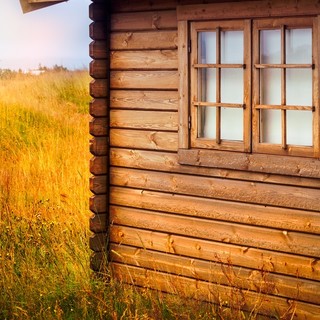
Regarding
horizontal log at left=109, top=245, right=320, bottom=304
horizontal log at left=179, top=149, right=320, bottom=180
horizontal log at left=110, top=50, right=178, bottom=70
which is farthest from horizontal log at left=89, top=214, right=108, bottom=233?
horizontal log at left=110, top=50, right=178, bottom=70

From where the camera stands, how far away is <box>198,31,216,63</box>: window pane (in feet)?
26.3

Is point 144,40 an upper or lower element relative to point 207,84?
upper

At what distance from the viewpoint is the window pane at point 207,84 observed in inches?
317

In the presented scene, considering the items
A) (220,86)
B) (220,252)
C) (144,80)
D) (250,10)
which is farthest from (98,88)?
(220,252)

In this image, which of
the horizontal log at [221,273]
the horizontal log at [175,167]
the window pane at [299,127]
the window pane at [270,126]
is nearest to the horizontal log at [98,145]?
the horizontal log at [175,167]

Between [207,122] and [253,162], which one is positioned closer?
[253,162]

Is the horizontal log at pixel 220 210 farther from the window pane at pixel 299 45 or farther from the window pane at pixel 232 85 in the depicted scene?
the window pane at pixel 299 45

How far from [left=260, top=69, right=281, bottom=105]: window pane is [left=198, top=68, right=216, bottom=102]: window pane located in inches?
20.5

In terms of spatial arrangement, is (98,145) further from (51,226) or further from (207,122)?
(51,226)

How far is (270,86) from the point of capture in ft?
25.2

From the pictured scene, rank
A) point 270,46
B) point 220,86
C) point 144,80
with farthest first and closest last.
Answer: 1. point 144,80
2. point 220,86
3. point 270,46

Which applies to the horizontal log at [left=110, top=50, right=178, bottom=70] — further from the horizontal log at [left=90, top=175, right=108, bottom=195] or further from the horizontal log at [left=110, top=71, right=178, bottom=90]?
the horizontal log at [left=90, top=175, right=108, bottom=195]

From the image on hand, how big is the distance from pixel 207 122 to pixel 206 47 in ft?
2.19

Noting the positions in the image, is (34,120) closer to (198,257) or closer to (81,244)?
(81,244)
